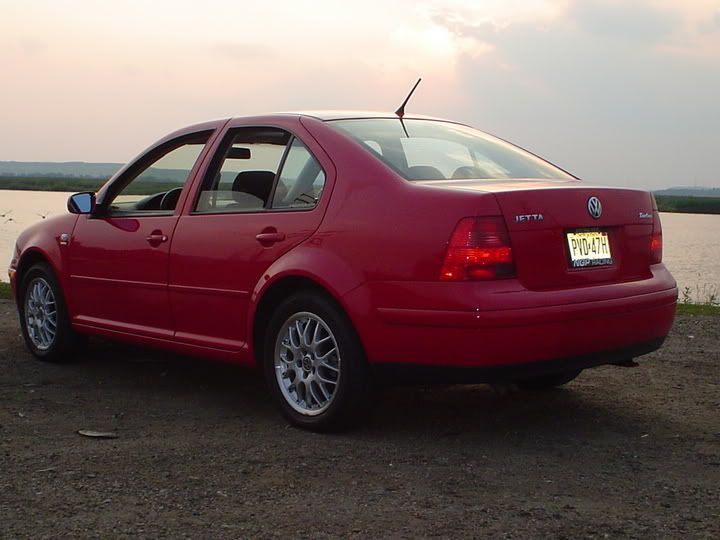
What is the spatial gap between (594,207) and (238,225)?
1870 millimetres

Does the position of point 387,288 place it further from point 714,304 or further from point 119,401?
point 714,304

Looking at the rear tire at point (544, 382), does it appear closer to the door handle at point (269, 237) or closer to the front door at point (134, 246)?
the door handle at point (269, 237)

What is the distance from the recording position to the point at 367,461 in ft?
15.0

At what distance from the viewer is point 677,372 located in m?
6.90

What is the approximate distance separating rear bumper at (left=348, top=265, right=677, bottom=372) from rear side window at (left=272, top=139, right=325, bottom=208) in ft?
2.22

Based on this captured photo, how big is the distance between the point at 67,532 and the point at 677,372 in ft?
15.1

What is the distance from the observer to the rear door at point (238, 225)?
5215 mm

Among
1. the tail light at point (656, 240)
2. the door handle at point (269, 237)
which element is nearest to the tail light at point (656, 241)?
the tail light at point (656, 240)

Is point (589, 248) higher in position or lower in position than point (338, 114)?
lower

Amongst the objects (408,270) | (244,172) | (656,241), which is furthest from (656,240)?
(244,172)

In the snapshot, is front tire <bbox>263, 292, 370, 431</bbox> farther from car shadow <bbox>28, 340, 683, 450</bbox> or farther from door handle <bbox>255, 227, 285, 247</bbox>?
door handle <bbox>255, 227, 285, 247</bbox>

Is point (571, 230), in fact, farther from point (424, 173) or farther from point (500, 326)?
point (424, 173)

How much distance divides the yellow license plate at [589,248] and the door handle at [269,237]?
1.44 m

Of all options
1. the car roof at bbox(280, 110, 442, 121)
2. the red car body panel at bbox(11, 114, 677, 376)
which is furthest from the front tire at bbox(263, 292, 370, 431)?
the car roof at bbox(280, 110, 442, 121)
